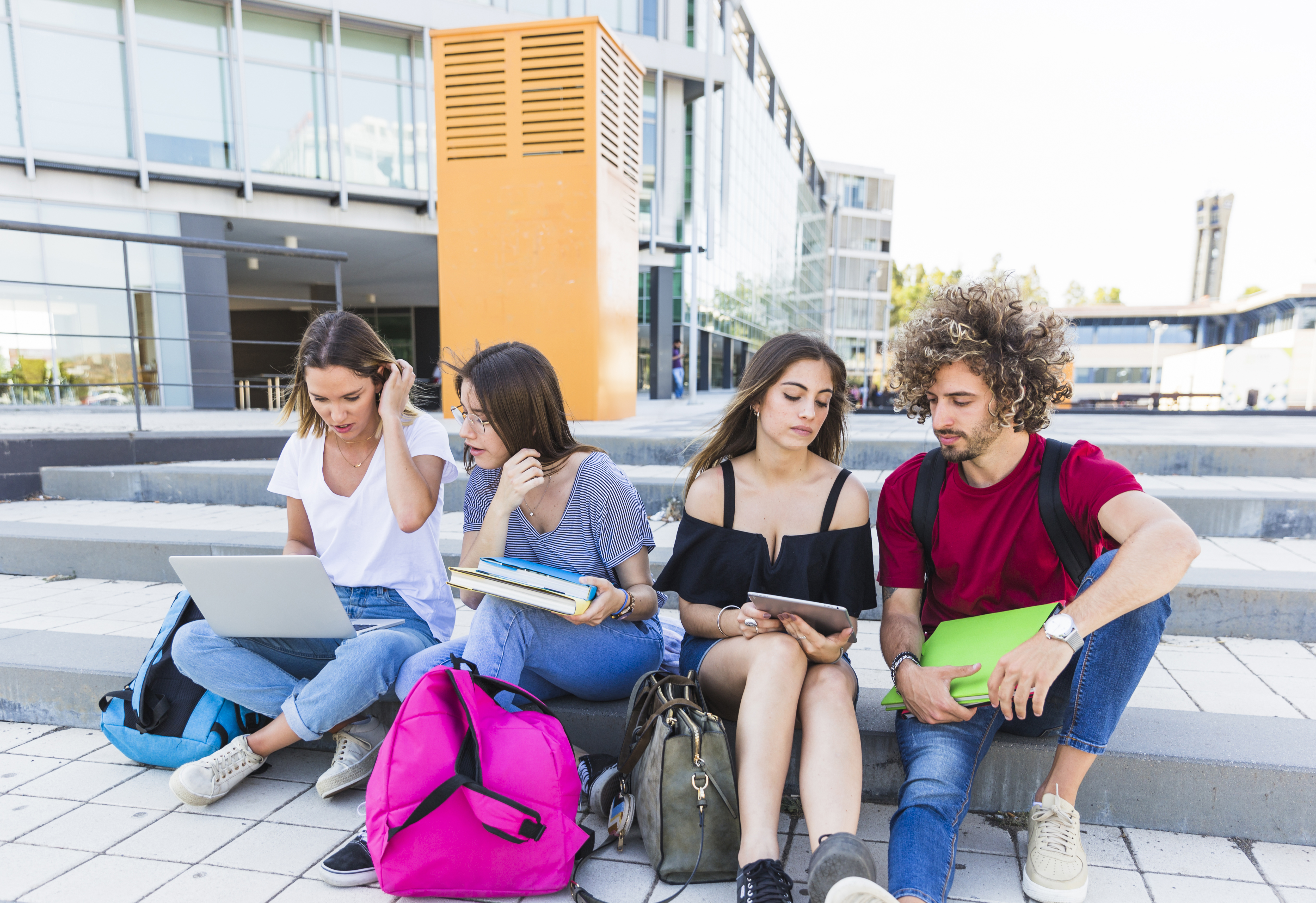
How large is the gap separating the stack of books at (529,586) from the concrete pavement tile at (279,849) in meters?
0.77

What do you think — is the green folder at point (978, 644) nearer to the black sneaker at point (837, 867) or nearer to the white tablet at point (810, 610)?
the white tablet at point (810, 610)

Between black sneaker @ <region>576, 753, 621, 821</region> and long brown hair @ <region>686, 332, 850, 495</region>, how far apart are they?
0.85 m

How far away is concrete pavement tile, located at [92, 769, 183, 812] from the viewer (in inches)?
87.4

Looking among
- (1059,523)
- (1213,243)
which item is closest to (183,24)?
(1059,523)

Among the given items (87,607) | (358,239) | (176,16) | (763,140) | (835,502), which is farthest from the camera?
(763,140)

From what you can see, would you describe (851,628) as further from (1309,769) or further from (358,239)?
(358,239)

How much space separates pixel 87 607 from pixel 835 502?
363cm

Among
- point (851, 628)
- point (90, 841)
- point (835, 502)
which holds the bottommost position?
point (90, 841)

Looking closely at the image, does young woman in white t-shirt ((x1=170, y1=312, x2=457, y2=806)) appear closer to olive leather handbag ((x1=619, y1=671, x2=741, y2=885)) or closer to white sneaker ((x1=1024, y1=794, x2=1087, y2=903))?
olive leather handbag ((x1=619, y1=671, x2=741, y2=885))

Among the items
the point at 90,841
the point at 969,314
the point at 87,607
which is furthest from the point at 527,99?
the point at 90,841

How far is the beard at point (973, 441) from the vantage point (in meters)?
1.98

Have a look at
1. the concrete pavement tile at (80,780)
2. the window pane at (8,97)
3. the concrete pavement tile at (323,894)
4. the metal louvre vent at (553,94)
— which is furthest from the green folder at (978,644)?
the window pane at (8,97)

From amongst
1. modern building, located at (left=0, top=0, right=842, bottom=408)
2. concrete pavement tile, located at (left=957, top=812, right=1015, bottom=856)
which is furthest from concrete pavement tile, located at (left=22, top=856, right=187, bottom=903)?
modern building, located at (left=0, top=0, right=842, bottom=408)

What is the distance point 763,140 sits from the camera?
94.4 feet
